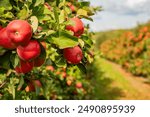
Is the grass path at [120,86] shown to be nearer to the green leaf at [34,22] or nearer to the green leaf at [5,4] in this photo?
the green leaf at [5,4]

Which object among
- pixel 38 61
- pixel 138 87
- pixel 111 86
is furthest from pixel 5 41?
pixel 111 86

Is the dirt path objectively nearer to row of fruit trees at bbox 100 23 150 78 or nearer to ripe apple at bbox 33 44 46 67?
row of fruit trees at bbox 100 23 150 78

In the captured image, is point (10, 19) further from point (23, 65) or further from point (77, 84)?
point (77, 84)

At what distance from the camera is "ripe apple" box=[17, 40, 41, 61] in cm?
183

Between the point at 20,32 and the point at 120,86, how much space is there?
1604cm

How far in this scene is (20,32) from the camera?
176cm

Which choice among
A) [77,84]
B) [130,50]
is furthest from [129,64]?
[77,84]

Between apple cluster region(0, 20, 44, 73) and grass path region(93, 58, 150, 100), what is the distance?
1251 cm

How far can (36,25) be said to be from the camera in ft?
6.15

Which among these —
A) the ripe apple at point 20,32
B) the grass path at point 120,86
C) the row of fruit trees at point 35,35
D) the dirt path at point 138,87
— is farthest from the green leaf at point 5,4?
the dirt path at point 138,87

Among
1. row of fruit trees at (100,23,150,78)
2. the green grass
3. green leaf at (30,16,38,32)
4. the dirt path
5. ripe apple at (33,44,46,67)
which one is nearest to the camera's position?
green leaf at (30,16,38,32)

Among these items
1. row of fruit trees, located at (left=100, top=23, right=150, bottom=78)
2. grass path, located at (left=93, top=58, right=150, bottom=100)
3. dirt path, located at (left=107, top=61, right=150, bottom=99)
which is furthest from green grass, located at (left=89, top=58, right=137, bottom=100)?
row of fruit trees, located at (left=100, top=23, right=150, bottom=78)

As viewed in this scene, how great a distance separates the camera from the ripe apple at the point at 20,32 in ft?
5.77

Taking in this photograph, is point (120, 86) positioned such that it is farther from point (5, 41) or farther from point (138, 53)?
point (5, 41)
